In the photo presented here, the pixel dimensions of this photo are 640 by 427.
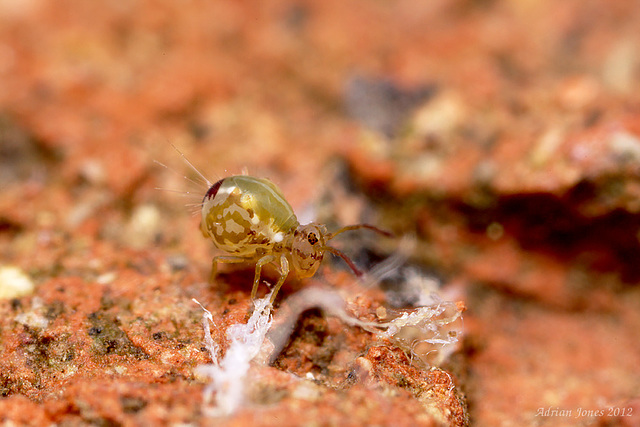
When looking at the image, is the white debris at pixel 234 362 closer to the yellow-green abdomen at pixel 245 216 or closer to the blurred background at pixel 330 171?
the blurred background at pixel 330 171

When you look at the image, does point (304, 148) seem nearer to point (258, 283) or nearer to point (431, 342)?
point (258, 283)

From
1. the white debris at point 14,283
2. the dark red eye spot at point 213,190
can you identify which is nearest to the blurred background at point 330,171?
the white debris at point 14,283

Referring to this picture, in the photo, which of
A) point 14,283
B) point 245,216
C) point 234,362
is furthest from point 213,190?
point 14,283

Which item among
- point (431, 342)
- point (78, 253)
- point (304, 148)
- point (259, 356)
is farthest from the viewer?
point (304, 148)

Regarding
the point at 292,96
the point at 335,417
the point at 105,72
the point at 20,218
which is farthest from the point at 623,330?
the point at 105,72

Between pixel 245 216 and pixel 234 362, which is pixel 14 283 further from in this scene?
pixel 234 362

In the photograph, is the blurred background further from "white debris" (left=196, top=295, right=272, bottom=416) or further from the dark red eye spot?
the dark red eye spot

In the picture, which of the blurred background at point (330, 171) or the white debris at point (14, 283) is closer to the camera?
the blurred background at point (330, 171)
